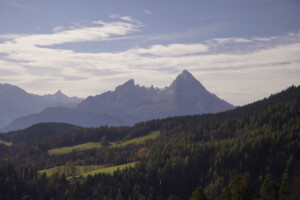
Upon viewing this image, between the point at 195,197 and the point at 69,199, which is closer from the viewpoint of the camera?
the point at 195,197

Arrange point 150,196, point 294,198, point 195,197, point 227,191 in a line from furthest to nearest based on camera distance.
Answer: point 150,196 → point 294,198 → point 227,191 → point 195,197

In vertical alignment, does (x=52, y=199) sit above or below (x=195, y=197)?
below

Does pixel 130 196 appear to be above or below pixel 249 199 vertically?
below

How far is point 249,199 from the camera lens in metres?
127

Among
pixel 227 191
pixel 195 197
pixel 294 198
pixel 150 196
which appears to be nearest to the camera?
pixel 195 197

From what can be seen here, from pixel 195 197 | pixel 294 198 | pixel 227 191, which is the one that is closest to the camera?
pixel 195 197

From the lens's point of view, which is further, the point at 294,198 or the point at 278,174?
the point at 278,174

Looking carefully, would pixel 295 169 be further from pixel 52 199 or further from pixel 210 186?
pixel 52 199

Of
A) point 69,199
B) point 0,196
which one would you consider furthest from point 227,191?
point 0,196

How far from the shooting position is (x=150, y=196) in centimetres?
19550

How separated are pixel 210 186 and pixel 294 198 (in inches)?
2300

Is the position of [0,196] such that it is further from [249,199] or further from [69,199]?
[249,199]

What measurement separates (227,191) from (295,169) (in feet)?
295

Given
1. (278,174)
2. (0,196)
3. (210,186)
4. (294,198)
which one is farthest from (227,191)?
(0,196)
